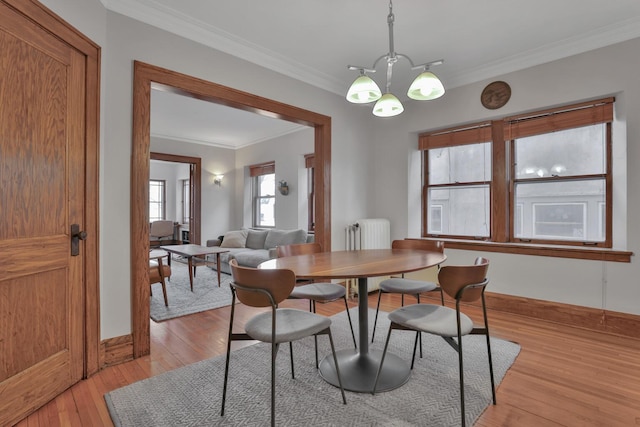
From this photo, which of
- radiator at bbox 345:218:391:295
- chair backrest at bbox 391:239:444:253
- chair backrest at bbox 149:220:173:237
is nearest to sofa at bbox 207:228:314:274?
radiator at bbox 345:218:391:295

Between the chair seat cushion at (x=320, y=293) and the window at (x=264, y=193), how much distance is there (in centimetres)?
430

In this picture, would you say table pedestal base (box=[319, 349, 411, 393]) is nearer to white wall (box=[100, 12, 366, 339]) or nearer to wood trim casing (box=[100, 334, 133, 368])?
wood trim casing (box=[100, 334, 133, 368])

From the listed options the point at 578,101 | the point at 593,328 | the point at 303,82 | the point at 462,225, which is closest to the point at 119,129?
the point at 303,82

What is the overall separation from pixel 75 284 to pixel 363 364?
6.48ft

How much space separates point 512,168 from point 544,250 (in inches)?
37.6

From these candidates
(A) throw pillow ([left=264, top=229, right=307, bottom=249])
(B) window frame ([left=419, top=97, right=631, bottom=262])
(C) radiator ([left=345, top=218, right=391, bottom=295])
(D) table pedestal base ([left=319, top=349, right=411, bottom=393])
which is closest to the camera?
(D) table pedestal base ([left=319, top=349, right=411, bottom=393])

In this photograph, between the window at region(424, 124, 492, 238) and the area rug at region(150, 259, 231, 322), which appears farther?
the window at region(424, 124, 492, 238)

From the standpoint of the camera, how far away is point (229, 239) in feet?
20.7

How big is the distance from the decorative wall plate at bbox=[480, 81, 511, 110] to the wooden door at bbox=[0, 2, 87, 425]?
3759 mm

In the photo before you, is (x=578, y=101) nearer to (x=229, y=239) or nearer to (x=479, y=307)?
(x=479, y=307)

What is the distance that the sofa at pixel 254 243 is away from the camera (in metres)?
5.20

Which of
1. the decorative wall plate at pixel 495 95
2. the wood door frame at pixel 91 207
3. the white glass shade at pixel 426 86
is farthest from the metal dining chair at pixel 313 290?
the decorative wall plate at pixel 495 95

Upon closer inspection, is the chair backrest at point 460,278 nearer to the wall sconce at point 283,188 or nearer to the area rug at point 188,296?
the area rug at point 188,296

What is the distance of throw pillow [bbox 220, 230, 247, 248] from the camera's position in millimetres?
6254
